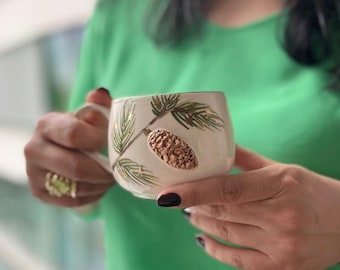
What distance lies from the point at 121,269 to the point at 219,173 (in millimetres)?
262

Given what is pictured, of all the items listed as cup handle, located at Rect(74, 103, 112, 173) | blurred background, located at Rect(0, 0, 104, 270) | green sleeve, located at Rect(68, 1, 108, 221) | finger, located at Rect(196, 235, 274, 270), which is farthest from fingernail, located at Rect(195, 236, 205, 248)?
blurred background, located at Rect(0, 0, 104, 270)

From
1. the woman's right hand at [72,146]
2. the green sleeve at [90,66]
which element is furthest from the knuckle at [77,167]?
the green sleeve at [90,66]

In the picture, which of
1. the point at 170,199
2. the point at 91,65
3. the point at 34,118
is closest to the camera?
the point at 170,199

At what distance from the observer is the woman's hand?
0.36m

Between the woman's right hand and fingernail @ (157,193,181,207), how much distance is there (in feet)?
0.39

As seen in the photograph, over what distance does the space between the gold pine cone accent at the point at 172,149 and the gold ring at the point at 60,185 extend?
16 centimetres

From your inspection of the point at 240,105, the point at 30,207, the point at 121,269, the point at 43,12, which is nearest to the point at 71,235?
the point at 30,207

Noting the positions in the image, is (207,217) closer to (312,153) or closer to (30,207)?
(312,153)

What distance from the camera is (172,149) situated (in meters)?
0.36

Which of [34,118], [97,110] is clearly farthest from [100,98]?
[34,118]

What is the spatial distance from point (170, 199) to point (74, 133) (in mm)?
135

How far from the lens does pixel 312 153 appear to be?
0.50m

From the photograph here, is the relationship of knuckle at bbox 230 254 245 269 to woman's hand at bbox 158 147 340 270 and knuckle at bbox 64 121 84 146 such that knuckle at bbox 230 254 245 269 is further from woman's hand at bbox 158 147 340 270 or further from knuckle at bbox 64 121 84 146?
knuckle at bbox 64 121 84 146

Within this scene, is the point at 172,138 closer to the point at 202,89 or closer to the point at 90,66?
the point at 202,89
